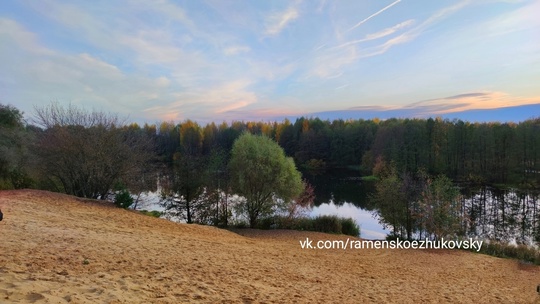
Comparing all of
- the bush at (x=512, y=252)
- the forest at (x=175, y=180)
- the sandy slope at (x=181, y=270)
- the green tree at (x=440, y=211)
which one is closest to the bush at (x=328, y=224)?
the forest at (x=175, y=180)

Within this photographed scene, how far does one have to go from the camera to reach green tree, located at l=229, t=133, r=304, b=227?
22.2 meters

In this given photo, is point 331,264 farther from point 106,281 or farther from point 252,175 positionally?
point 252,175

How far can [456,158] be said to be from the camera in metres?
56.7

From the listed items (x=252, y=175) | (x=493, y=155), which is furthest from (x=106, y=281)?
(x=493, y=155)

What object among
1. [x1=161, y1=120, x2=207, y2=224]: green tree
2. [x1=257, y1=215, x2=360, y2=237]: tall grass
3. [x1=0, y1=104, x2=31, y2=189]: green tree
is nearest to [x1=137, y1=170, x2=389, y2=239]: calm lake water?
[x1=257, y1=215, x2=360, y2=237]: tall grass

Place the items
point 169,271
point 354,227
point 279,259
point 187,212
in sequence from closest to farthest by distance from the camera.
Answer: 1. point 169,271
2. point 279,259
3. point 354,227
4. point 187,212

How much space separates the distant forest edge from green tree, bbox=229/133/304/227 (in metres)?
3.31

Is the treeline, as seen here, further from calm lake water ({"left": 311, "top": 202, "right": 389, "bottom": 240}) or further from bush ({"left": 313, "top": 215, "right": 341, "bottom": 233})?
bush ({"left": 313, "top": 215, "right": 341, "bottom": 233})

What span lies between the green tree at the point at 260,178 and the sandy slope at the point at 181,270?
9302 mm

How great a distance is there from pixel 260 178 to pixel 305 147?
5296cm

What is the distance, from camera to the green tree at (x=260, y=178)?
72.7 ft

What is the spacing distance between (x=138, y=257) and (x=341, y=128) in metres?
74.9

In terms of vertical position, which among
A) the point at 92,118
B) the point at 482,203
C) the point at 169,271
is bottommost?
the point at 482,203

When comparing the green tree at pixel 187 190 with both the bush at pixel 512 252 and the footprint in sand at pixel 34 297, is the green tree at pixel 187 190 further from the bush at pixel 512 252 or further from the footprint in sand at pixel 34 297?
the footprint in sand at pixel 34 297
